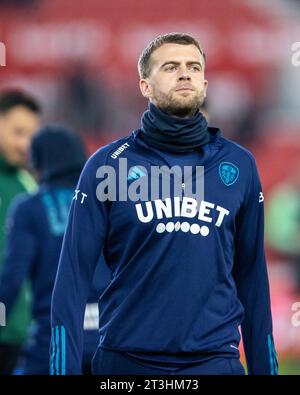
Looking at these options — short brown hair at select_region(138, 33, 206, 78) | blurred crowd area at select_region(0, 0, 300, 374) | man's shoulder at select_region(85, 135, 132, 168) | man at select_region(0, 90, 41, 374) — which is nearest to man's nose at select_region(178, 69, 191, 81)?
short brown hair at select_region(138, 33, 206, 78)

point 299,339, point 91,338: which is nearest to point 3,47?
point 299,339

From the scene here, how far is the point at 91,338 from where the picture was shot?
557 centimetres

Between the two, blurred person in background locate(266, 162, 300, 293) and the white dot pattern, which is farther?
blurred person in background locate(266, 162, 300, 293)

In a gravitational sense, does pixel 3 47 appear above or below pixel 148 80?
above

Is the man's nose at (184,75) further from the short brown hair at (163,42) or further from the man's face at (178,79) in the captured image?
the short brown hair at (163,42)

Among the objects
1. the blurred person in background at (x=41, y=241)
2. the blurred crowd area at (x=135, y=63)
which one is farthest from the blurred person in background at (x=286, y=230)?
the blurred person in background at (x=41, y=241)

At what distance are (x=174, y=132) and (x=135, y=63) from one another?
1138 cm

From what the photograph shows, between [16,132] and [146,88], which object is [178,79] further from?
[16,132]

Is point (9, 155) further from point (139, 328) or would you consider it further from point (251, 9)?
point (251, 9)

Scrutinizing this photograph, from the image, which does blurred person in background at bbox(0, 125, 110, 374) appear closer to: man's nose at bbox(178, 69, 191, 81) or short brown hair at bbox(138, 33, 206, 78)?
short brown hair at bbox(138, 33, 206, 78)

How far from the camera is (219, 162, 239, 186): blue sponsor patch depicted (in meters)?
4.40

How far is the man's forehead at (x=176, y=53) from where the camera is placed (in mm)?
4383

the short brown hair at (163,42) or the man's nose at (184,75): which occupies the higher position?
the short brown hair at (163,42)
